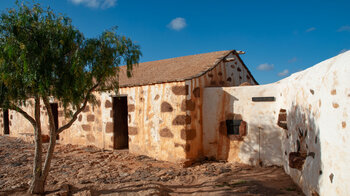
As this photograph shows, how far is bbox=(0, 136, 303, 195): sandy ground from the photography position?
513 cm

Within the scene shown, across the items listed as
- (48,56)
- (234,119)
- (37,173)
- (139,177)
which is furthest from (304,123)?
(37,173)

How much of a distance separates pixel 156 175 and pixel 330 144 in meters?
4.20

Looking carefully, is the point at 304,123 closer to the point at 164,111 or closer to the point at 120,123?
the point at 164,111

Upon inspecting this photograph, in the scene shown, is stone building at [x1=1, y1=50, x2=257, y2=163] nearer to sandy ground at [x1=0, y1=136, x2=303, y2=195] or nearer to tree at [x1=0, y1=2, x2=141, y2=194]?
sandy ground at [x1=0, y1=136, x2=303, y2=195]

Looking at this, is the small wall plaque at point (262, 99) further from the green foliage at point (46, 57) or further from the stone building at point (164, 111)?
the green foliage at point (46, 57)

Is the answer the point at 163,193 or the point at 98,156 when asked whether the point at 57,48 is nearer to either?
the point at 163,193

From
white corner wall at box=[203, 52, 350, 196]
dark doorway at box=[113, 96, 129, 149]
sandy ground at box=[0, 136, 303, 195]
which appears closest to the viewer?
white corner wall at box=[203, 52, 350, 196]

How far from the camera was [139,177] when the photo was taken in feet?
20.4

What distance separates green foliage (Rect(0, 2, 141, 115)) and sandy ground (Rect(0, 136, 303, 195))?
2.23m

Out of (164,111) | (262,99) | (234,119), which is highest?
(262,99)

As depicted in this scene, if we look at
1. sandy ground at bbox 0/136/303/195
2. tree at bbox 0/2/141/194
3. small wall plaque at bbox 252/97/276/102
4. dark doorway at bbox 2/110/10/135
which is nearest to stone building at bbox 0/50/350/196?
small wall plaque at bbox 252/97/276/102

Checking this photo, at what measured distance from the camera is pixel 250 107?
705cm

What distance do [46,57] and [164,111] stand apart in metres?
4.05

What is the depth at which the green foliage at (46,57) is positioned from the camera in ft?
12.9
